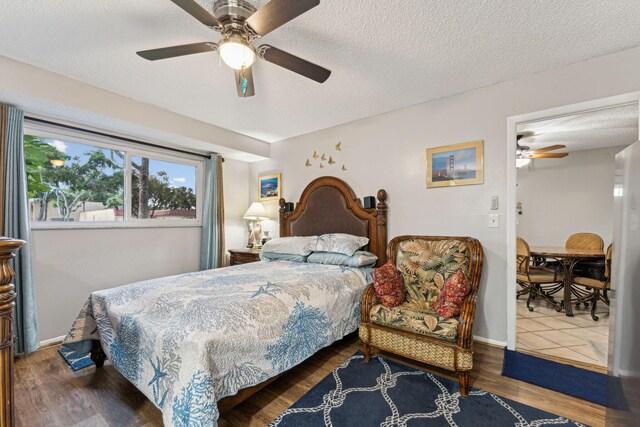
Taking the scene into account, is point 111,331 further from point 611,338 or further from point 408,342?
point 611,338

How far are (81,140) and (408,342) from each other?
3.81m

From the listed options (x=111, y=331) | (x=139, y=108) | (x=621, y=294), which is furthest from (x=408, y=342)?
→ (x=139, y=108)

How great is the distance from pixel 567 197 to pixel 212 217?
6.05 metres

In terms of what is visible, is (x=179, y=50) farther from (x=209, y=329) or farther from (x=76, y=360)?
(x=76, y=360)

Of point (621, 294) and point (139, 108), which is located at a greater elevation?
point (139, 108)

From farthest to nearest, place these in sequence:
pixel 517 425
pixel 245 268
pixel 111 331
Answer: pixel 245 268 < pixel 111 331 < pixel 517 425

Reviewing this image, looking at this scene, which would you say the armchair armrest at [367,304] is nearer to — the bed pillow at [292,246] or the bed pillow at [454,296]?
the bed pillow at [454,296]

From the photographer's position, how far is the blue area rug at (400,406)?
1629 mm

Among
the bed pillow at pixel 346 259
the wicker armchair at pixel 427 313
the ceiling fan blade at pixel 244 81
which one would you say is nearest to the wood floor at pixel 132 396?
the wicker armchair at pixel 427 313

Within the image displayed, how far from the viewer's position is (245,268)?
2857 millimetres

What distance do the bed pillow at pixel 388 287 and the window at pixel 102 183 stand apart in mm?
2849

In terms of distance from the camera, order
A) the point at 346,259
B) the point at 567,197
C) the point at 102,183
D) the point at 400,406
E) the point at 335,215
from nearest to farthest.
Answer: the point at 400,406
the point at 346,259
the point at 102,183
the point at 335,215
the point at 567,197

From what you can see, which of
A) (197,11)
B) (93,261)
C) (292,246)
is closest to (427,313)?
(292,246)

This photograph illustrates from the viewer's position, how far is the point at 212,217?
161 inches
